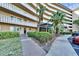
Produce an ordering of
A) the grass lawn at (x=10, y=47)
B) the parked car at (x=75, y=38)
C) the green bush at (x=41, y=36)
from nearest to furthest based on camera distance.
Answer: the grass lawn at (x=10, y=47), the parked car at (x=75, y=38), the green bush at (x=41, y=36)

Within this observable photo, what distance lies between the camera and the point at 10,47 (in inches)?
152

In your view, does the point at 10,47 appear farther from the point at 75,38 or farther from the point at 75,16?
the point at 75,16

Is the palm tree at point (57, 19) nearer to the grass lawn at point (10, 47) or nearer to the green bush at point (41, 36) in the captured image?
the green bush at point (41, 36)

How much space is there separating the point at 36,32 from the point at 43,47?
458mm

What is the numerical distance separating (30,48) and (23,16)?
3.12 feet

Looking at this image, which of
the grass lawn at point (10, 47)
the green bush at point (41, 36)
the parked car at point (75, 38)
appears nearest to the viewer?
the grass lawn at point (10, 47)

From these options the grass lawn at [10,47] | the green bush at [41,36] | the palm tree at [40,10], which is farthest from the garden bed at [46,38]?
the grass lawn at [10,47]

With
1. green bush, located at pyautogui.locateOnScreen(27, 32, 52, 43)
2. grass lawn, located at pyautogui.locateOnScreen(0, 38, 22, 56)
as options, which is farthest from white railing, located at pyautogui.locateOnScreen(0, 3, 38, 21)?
grass lawn, located at pyautogui.locateOnScreen(0, 38, 22, 56)

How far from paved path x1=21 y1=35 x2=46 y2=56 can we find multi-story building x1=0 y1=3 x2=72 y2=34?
1.03 ft

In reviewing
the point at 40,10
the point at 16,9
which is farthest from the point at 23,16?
the point at 40,10

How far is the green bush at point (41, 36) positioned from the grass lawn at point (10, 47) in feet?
1.54

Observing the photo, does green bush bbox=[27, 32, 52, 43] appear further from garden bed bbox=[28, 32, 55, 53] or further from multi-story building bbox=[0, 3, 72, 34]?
multi-story building bbox=[0, 3, 72, 34]

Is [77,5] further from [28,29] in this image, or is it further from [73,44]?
[28,29]

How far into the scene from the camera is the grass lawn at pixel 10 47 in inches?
149
